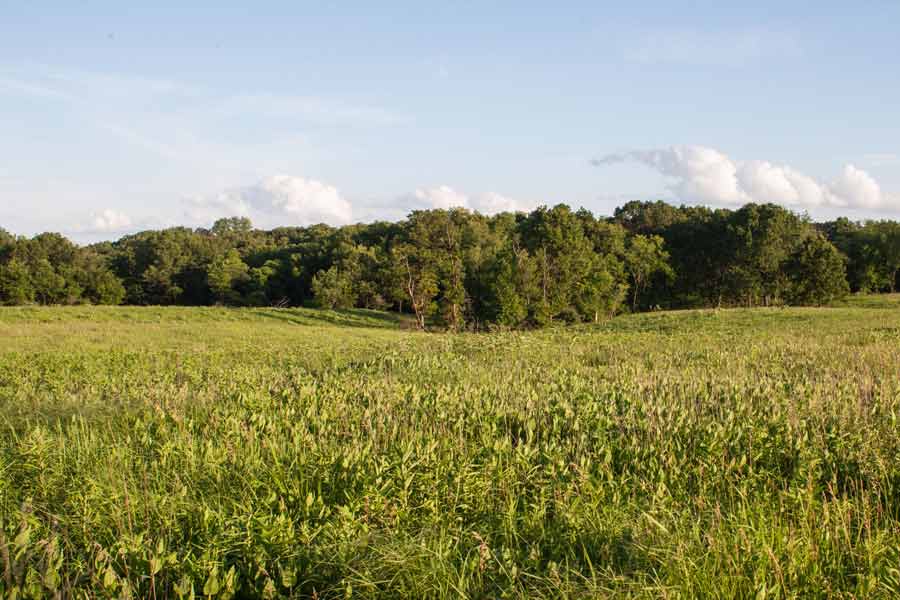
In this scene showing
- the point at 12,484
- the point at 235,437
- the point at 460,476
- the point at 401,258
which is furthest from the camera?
the point at 401,258

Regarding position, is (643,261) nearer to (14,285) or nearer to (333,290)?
(333,290)

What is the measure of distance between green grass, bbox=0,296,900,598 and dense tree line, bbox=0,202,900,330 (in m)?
33.9

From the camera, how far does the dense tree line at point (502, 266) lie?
154 feet

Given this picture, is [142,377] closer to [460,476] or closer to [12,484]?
[12,484]

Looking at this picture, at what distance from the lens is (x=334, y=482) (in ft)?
15.8

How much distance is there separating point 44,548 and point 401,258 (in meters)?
42.5

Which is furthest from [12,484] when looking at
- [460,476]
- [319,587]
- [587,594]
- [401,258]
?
[401,258]

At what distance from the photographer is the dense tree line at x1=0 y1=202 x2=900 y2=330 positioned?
46.9m

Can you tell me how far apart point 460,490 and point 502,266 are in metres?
40.2

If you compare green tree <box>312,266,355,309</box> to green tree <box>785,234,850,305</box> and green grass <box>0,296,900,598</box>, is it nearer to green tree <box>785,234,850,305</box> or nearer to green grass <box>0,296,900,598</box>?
green tree <box>785,234,850,305</box>

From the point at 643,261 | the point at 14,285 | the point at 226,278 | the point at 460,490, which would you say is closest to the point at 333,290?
the point at 226,278

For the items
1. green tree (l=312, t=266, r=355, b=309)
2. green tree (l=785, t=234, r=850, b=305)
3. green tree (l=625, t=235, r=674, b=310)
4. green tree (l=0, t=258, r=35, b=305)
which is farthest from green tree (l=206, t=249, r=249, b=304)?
green tree (l=785, t=234, r=850, b=305)

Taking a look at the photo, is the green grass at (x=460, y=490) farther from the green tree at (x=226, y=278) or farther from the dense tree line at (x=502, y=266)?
the green tree at (x=226, y=278)

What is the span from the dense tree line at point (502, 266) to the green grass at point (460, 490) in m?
33.9
